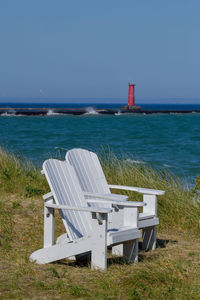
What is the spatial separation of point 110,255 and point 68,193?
2.71 feet

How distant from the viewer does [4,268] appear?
434 cm

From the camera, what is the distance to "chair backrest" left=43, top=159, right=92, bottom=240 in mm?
4613

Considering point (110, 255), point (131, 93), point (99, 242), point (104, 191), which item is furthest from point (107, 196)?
point (131, 93)

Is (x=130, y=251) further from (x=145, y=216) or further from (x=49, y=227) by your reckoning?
(x=49, y=227)

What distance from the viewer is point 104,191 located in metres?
5.56

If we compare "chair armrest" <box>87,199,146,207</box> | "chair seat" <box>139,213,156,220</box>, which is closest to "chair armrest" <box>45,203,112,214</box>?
"chair armrest" <box>87,199,146,207</box>

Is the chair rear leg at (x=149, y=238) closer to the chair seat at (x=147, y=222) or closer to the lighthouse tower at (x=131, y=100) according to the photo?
the chair seat at (x=147, y=222)

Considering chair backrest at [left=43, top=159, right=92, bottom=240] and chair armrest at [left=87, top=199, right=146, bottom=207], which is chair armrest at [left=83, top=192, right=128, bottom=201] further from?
chair backrest at [left=43, top=159, right=92, bottom=240]

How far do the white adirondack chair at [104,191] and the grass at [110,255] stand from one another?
178mm

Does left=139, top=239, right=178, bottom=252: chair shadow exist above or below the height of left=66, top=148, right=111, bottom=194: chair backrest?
below

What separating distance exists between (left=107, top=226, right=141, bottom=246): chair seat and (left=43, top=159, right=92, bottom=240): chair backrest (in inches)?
14.4

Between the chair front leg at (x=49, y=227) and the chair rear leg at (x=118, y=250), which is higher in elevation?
the chair front leg at (x=49, y=227)

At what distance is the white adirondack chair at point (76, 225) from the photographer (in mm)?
4324

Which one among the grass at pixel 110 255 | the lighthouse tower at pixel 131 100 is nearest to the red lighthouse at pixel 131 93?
the lighthouse tower at pixel 131 100
